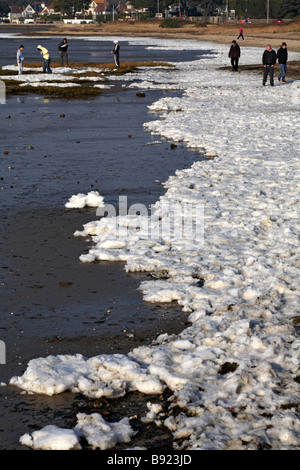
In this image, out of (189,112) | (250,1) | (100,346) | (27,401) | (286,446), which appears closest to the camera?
(286,446)

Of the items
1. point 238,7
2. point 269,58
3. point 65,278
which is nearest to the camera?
point 65,278

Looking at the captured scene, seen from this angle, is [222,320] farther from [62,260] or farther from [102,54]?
[102,54]

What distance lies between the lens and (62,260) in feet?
31.3

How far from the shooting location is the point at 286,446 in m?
5.23

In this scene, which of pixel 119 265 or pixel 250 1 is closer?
pixel 119 265

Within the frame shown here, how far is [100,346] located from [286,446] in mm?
2396

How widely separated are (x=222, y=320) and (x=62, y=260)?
294 cm

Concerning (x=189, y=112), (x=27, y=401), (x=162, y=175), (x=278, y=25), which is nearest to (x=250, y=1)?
(x=278, y=25)

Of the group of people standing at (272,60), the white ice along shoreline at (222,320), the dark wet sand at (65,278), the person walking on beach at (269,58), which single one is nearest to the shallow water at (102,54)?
the group of people standing at (272,60)

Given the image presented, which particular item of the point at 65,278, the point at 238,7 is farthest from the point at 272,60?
the point at 238,7

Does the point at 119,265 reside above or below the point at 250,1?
below

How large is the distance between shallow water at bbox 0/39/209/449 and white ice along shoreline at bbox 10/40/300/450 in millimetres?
267

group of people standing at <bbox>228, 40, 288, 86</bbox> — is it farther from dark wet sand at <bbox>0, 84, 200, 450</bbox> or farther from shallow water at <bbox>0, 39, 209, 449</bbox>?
dark wet sand at <bbox>0, 84, 200, 450</bbox>

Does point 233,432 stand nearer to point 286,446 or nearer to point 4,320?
point 286,446
